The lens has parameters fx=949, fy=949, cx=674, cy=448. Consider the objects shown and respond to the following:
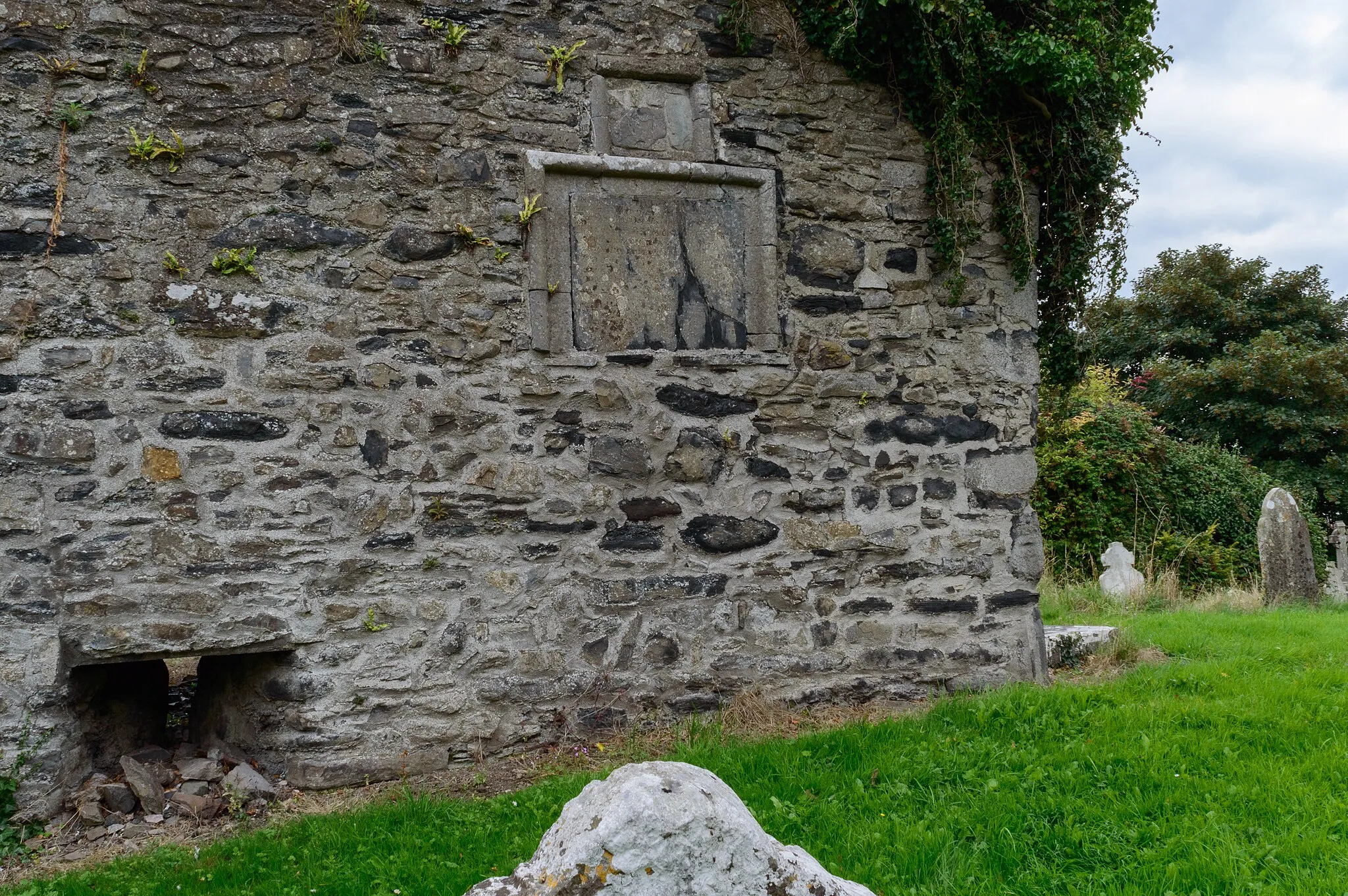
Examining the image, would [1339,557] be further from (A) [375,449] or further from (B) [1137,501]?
(A) [375,449]

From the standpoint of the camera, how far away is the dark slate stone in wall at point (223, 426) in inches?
165

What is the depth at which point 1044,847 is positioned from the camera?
325 cm

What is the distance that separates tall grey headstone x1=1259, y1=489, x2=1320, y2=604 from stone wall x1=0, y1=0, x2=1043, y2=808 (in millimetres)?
6491

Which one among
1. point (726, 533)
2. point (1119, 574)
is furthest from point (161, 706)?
point (1119, 574)

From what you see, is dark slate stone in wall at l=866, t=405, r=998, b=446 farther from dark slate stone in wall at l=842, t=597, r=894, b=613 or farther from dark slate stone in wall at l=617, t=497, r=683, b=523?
dark slate stone in wall at l=617, t=497, r=683, b=523

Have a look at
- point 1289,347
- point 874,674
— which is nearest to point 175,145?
point 874,674

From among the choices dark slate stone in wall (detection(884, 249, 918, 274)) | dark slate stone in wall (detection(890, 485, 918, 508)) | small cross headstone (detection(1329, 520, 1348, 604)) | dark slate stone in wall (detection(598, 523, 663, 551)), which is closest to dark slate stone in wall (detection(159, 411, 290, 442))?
dark slate stone in wall (detection(598, 523, 663, 551))

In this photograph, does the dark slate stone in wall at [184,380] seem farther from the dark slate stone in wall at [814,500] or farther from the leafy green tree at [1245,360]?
the leafy green tree at [1245,360]

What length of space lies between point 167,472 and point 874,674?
3.63m

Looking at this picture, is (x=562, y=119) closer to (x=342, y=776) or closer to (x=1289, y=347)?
(x=342, y=776)

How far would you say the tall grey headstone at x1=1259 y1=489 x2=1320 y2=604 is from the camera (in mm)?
10141

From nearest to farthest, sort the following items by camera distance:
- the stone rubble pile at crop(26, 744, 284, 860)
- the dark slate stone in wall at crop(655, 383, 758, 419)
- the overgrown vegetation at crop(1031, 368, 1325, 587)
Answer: the stone rubble pile at crop(26, 744, 284, 860), the dark slate stone in wall at crop(655, 383, 758, 419), the overgrown vegetation at crop(1031, 368, 1325, 587)

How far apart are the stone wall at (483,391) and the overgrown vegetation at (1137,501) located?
6.05m

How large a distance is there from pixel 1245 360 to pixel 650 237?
1672cm
